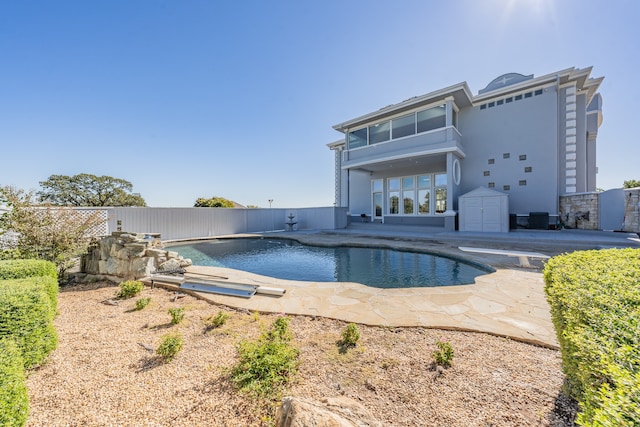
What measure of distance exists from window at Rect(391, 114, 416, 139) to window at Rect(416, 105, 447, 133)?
31cm

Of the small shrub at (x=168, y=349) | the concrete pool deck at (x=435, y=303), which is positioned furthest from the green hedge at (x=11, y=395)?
the concrete pool deck at (x=435, y=303)

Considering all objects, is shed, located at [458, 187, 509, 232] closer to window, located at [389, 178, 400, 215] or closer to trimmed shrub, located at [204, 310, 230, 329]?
window, located at [389, 178, 400, 215]

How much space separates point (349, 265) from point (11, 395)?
5737 millimetres

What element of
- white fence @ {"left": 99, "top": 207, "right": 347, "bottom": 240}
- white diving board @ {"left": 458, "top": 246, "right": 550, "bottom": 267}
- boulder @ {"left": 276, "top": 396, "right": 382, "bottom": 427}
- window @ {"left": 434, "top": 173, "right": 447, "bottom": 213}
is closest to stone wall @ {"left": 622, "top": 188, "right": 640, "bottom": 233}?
window @ {"left": 434, "top": 173, "right": 447, "bottom": 213}

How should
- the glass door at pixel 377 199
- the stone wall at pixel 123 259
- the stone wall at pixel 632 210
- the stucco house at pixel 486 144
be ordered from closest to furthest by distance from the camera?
the stone wall at pixel 123 259, the stone wall at pixel 632 210, the stucco house at pixel 486 144, the glass door at pixel 377 199

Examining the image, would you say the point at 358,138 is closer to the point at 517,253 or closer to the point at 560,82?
the point at 560,82

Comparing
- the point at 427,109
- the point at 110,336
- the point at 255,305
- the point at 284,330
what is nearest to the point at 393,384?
the point at 284,330

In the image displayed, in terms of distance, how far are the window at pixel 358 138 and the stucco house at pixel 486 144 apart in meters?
0.06

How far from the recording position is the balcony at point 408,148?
35.2 feet

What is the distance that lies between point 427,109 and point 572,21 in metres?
5.07

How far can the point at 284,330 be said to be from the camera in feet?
7.80

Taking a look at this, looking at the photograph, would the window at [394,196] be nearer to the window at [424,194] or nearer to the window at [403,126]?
Result: the window at [424,194]

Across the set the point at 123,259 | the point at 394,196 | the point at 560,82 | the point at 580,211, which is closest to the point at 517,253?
the point at 580,211

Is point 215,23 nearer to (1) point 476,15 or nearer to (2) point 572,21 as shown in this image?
(1) point 476,15
